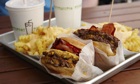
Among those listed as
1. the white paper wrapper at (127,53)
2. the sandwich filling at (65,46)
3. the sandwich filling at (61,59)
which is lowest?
the white paper wrapper at (127,53)

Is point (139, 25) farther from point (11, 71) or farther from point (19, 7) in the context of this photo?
point (11, 71)

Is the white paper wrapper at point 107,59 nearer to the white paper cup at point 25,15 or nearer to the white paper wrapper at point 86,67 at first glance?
the white paper wrapper at point 86,67

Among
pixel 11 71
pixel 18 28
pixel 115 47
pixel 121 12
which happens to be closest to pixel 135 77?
pixel 115 47

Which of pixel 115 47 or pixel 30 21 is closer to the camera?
pixel 115 47

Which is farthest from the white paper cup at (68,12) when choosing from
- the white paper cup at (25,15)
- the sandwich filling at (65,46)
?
the sandwich filling at (65,46)

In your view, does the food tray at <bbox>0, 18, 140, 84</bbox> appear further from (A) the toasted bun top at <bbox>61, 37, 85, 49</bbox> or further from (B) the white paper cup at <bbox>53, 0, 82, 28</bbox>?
(B) the white paper cup at <bbox>53, 0, 82, 28</bbox>
